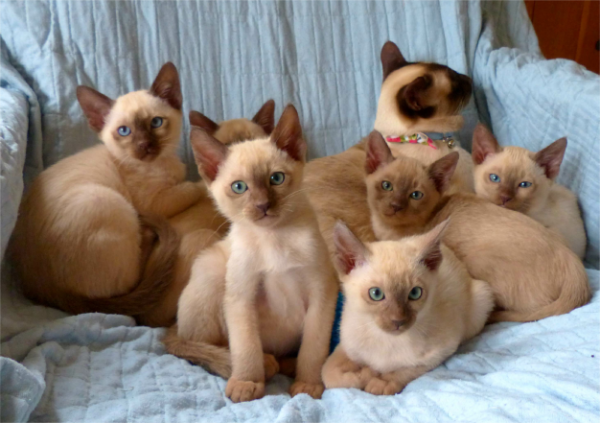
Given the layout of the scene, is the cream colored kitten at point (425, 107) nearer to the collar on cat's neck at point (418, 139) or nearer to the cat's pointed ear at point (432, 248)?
the collar on cat's neck at point (418, 139)

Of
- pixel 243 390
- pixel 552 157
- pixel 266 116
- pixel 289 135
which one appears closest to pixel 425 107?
pixel 552 157

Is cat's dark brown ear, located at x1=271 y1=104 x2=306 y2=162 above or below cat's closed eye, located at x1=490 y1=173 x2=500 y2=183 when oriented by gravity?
above

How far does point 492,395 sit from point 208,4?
6.10 ft

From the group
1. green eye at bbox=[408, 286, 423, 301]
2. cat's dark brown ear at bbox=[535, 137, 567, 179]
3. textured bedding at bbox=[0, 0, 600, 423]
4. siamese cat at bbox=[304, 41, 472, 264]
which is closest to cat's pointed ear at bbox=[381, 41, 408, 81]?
siamese cat at bbox=[304, 41, 472, 264]

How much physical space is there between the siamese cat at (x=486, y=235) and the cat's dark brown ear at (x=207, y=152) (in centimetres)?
57

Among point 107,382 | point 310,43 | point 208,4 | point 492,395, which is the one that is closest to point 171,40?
point 208,4

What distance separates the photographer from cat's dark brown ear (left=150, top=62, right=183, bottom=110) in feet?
5.81

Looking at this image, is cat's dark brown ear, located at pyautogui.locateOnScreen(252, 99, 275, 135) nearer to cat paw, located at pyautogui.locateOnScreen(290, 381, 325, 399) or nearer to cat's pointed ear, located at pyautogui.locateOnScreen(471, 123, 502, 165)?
cat's pointed ear, located at pyautogui.locateOnScreen(471, 123, 502, 165)

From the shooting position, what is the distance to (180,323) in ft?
4.47

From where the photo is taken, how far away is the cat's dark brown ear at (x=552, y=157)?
1.60 meters

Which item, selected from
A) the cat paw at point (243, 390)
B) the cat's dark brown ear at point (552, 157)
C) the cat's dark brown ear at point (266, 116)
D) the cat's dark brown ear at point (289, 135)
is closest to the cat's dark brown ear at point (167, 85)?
the cat's dark brown ear at point (266, 116)

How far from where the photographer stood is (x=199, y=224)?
1742 millimetres

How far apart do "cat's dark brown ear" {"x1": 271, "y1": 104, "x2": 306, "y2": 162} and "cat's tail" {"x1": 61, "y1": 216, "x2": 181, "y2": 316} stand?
1.75 feet

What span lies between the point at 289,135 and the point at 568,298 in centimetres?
88
